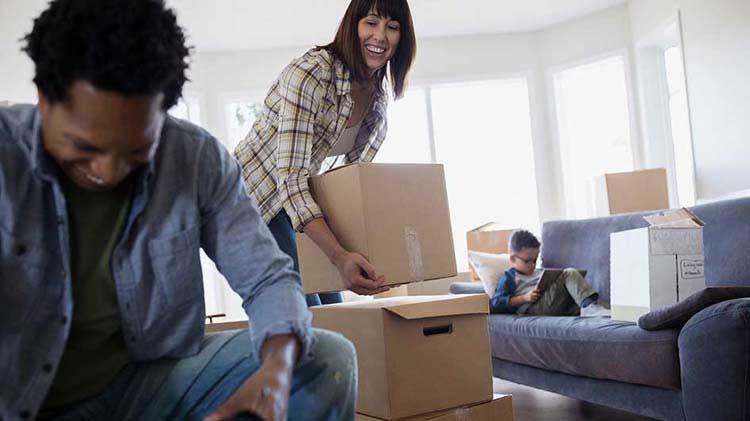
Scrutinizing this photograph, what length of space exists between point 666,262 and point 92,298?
1886mm

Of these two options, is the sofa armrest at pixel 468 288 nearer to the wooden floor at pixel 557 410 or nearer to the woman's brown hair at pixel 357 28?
the wooden floor at pixel 557 410

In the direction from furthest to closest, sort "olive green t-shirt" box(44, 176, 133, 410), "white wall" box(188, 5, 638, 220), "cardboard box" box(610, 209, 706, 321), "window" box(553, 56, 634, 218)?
"white wall" box(188, 5, 638, 220)
"window" box(553, 56, 634, 218)
"cardboard box" box(610, 209, 706, 321)
"olive green t-shirt" box(44, 176, 133, 410)

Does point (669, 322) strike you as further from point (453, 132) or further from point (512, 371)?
point (453, 132)

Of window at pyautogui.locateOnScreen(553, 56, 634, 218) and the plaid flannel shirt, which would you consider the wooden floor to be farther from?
window at pyautogui.locateOnScreen(553, 56, 634, 218)

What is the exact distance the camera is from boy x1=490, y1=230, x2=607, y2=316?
10.2ft

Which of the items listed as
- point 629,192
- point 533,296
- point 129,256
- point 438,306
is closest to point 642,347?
point 438,306

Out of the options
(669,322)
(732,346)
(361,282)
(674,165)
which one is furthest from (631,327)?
(674,165)

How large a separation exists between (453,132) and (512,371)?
4.13 metres

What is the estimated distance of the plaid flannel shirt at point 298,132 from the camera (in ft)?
6.04

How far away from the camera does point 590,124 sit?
673cm

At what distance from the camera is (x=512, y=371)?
3.04 meters

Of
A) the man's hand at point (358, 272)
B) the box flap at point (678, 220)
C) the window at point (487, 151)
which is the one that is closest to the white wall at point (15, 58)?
the window at point (487, 151)

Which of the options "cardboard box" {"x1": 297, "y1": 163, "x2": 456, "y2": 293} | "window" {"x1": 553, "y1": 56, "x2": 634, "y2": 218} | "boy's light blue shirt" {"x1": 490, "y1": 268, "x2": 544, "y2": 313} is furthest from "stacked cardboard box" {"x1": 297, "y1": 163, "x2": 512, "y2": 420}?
"window" {"x1": 553, "y1": 56, "x2": 634, "y2": 218}

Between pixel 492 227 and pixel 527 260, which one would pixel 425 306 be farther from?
pixel 492 227
